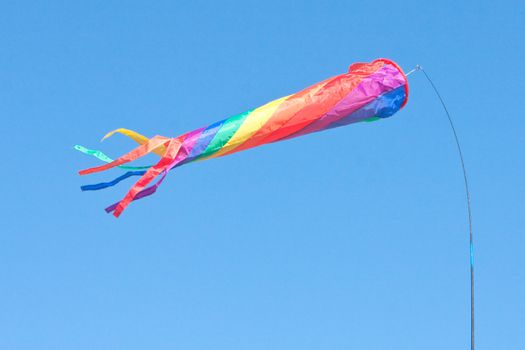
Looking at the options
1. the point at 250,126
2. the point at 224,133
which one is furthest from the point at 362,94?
the point at 224,133

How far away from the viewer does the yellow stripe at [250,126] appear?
2056 centimetres

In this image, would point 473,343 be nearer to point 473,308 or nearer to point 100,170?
point 473,308

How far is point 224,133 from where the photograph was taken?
2045 cm

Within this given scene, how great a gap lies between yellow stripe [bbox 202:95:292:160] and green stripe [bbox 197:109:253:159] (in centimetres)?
7

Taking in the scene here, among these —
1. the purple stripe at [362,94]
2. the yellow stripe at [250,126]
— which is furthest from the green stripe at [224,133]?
the purple stripe at [362,94]

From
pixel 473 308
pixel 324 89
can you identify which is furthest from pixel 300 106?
pixel 473 308

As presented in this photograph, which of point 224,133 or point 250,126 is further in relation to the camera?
point 250,126

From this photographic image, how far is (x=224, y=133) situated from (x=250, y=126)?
0.55 m

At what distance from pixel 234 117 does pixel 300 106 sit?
4.12 ft

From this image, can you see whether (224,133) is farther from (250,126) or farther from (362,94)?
(362,94)

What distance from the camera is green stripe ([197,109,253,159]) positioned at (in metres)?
20.3

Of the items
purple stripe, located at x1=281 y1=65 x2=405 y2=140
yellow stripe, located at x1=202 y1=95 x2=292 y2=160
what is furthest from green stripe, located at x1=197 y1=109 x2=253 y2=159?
purple stripe, located at x1=281 y1=65 x2=405 y2=140

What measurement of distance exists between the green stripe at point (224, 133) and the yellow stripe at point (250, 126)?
7cm

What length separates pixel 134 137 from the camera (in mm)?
20156
